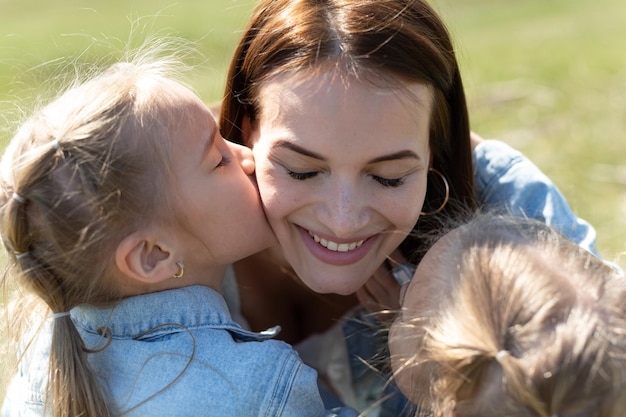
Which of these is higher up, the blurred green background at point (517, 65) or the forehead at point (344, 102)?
the forehead at point (344, 102)

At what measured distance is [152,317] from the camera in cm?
265

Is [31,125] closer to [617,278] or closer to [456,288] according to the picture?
[456,288]

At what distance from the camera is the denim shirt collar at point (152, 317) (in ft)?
8.66

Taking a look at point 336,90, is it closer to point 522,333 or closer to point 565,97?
point 522,333

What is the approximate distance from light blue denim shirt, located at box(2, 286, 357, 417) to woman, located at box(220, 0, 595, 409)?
420 mm

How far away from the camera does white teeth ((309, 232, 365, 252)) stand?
9.64 ft

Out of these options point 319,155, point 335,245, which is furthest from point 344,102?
point 335,245

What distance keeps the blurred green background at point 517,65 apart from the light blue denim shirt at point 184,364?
0.79m

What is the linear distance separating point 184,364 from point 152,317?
8.8 inches

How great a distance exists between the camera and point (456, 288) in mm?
2266

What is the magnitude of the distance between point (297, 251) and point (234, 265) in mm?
674

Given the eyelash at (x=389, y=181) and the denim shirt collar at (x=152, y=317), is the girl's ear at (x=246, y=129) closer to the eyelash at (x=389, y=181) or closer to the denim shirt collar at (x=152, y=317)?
the eyelash at (x=389, y=181)

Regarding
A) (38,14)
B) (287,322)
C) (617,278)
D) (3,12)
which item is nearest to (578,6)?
(38,14)

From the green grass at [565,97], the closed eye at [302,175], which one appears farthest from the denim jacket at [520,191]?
the closed eye at [302,175]
